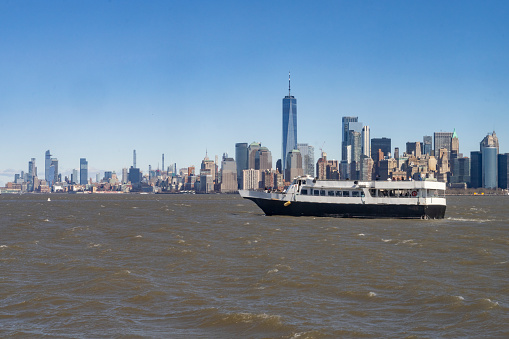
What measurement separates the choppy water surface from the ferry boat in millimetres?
23761

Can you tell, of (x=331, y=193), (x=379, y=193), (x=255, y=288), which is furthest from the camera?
(x=331, y=193)

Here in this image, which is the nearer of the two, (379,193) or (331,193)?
(379,193)

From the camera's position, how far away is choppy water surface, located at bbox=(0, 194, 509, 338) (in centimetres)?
1891

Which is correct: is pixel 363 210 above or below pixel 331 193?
below

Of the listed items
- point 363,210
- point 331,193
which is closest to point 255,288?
point 363,210

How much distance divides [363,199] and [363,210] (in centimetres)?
140

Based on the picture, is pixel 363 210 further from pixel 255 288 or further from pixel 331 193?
pixel 255 288

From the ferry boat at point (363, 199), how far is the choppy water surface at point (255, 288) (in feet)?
78.0

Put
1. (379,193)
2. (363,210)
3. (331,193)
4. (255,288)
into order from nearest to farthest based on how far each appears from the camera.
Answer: (255,288), (363,210), (379,193), (331,193)

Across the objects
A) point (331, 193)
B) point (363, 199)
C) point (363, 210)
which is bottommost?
point (363, 210)

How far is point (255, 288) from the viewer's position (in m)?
25.0

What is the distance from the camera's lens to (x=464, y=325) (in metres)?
19.2

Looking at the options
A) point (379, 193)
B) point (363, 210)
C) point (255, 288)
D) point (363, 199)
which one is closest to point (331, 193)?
point (363, 199)

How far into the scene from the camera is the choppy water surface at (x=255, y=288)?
18.9m
